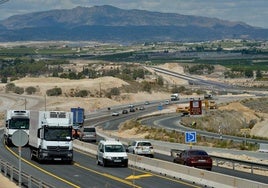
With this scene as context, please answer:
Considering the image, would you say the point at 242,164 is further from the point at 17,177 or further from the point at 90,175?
the point at 17,177

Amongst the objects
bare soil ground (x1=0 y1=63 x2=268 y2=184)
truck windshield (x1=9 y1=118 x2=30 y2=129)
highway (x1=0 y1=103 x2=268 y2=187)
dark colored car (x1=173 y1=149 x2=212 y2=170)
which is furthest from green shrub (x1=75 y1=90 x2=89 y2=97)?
dark colored car (x1=173 y1=149 x2=212 y2=170)

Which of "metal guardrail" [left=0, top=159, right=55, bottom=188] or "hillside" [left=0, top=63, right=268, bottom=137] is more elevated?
"metal guardrail" [left=0, top=159, right=55, bottom=188]

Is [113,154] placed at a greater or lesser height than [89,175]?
greater

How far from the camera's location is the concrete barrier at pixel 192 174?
28.1m

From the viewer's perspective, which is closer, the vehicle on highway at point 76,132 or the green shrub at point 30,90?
the vehicle on highway at point 76,132

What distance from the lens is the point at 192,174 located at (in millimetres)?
34594

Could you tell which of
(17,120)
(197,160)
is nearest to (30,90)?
(17,120)

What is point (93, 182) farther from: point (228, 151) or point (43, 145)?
point (228, 151)

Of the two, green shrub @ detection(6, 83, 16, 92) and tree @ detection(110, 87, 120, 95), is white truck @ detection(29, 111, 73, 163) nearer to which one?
tree @ detection(110, 87, 120, 95)

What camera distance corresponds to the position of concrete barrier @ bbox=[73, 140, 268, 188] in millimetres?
28138

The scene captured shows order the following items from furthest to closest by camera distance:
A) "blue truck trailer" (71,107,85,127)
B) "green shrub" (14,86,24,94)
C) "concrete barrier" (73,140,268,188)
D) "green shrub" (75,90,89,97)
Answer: "green shrub" (14,86,24,94)
"green shrub" (75,90,89,97)
"blue truck trailer" (71,107,85,127)
"concrete barrier" (73,140,268,188)

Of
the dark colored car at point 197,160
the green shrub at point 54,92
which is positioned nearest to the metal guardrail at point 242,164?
the dark colored car at point 197,160

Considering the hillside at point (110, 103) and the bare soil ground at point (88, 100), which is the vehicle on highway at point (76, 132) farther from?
the hillside at point (110, 103)

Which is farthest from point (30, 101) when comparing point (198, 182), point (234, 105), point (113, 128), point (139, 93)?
point (198, 182)
